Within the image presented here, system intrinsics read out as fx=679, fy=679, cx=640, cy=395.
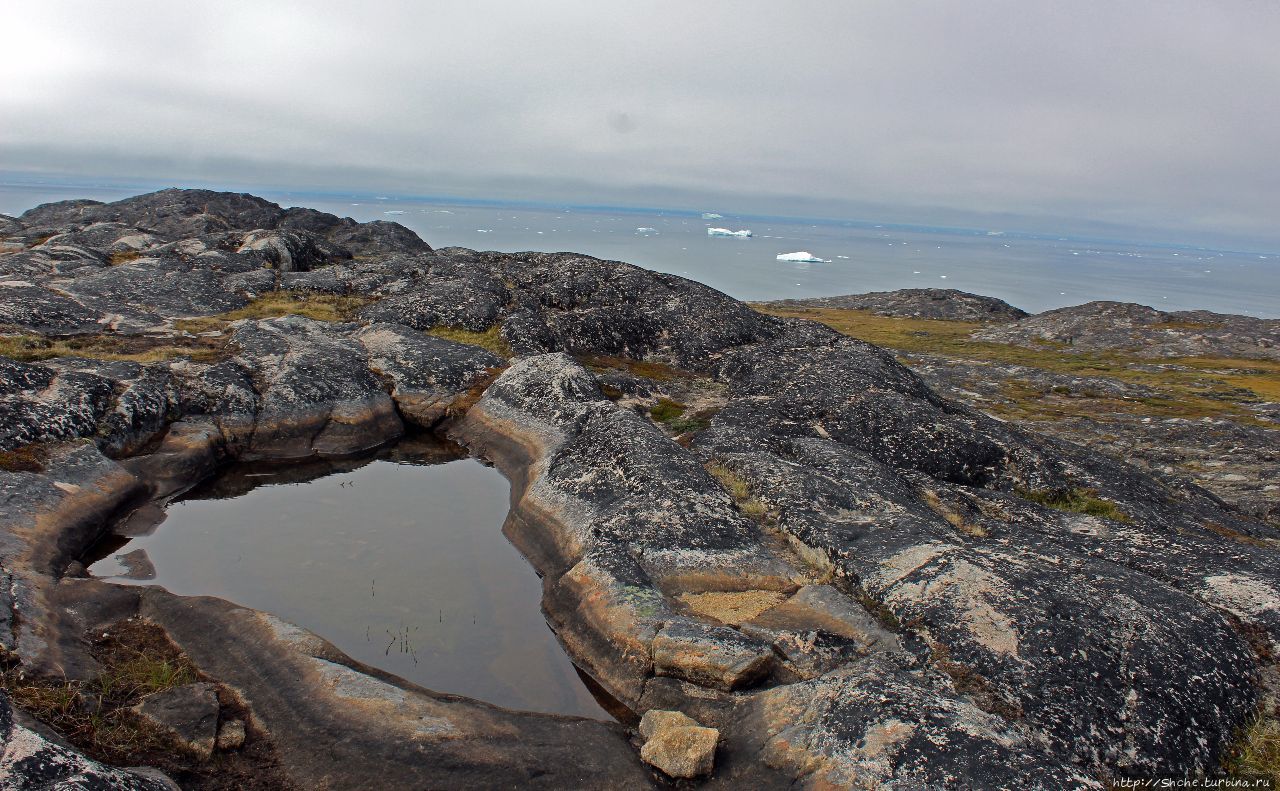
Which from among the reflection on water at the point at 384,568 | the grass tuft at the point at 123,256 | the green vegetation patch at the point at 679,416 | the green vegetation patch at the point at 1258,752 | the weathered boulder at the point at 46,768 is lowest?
the reflection on water at the point at 384,568

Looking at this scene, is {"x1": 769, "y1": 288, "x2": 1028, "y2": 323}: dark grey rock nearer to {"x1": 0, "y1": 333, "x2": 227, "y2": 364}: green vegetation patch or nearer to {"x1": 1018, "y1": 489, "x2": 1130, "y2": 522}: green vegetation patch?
{"x1": 1018, "y1": 489, "x2": 1130, "y2": 522}: green vegetation patch

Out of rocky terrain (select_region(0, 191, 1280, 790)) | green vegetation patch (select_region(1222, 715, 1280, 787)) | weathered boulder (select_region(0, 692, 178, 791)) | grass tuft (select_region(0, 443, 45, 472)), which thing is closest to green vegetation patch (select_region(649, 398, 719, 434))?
rocky terrain (select_region(0, 191, 1280, 790))

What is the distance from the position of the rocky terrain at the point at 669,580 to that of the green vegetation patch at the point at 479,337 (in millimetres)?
420

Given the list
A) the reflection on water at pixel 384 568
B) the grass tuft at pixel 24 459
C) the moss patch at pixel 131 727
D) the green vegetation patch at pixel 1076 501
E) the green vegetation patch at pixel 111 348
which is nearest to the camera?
the moss patch at pixel 131 727

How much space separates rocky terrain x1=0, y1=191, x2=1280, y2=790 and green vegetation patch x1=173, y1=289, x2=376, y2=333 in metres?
0.96

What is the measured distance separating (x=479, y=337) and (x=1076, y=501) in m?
24.2

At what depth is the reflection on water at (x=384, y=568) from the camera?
1361 cm

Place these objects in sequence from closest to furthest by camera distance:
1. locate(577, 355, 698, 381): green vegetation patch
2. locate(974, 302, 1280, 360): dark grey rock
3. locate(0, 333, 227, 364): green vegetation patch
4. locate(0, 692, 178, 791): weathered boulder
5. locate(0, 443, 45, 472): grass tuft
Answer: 1. locate(0, 692, 178, 791): weathered boulder
2. locate(0, 443, 45, 472): grass tuft
3. locate(0, 333, 227, 364): green vegetation patch
4. locate(577, 355, 698, 381): green vegetation patch
5. locate(974, 302, 1280, 360): dark grey rock

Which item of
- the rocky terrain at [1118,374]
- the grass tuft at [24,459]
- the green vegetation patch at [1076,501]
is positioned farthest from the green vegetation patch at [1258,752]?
the grass tuft at [24,459]

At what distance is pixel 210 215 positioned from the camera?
60.3 metres

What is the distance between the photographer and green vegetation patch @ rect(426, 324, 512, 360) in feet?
100

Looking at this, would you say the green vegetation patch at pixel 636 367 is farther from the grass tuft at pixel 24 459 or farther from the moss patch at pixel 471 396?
the grass tuft at pixel 24 459

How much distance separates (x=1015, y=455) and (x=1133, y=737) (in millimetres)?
11739

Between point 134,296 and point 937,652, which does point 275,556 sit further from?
point 134,296
